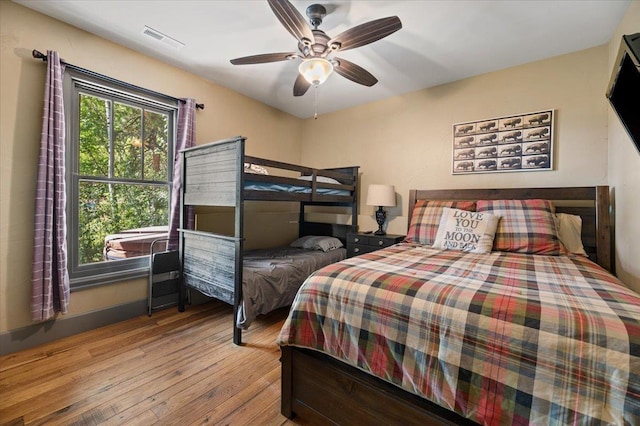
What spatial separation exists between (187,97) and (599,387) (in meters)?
3.52

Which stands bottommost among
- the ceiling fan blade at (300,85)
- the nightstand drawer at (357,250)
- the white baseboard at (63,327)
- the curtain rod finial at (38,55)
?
the white baseboard at (63,327)

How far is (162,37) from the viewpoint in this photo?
2.28 m

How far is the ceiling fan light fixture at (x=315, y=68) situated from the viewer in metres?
1.89

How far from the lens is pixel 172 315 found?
2.64 metres

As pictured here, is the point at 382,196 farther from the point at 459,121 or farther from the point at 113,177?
the point at 113,177

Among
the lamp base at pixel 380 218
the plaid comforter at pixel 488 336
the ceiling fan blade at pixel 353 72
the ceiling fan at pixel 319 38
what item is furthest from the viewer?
the lamp base at pixel 380 218

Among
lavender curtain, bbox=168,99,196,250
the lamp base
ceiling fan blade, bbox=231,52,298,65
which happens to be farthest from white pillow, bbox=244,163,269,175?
the lamp base

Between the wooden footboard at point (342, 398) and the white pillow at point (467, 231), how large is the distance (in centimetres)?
142

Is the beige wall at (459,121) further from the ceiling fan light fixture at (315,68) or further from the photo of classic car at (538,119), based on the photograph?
the ceiling fan light fixture at (315,68)

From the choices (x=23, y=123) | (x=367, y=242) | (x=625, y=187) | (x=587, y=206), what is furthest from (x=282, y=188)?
(x=587, y=206)

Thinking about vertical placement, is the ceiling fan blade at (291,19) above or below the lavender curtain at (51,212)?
above

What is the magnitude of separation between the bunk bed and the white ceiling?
0.90m

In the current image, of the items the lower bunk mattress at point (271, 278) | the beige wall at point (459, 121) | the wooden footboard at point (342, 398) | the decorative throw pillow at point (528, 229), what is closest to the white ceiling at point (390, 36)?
the beige wall at point (459, 121)

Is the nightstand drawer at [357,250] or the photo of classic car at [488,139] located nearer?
the photo of classic car at [488,139]
